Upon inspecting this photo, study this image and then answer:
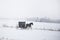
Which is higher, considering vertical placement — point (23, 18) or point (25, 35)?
point (23, 18)

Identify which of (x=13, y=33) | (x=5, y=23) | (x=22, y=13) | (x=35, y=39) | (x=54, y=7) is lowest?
(x=35, y=39)

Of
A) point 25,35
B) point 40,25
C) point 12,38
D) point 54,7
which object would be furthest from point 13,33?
point 54,7

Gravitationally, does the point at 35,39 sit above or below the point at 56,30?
below

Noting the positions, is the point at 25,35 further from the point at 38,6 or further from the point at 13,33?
the point at 38,6

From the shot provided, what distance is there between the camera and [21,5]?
1741 millimetres

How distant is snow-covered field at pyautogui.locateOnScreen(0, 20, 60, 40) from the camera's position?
165cm

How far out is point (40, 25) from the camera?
1671mm

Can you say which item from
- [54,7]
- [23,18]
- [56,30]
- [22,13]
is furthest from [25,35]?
[54,7]

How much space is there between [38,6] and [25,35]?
2.64ft

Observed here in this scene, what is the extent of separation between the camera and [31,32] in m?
1.68

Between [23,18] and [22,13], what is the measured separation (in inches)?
5.4

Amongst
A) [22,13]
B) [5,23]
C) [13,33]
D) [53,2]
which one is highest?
[53,2]

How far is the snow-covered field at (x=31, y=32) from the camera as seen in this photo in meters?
1.65

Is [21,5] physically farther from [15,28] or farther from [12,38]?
[12,38]
